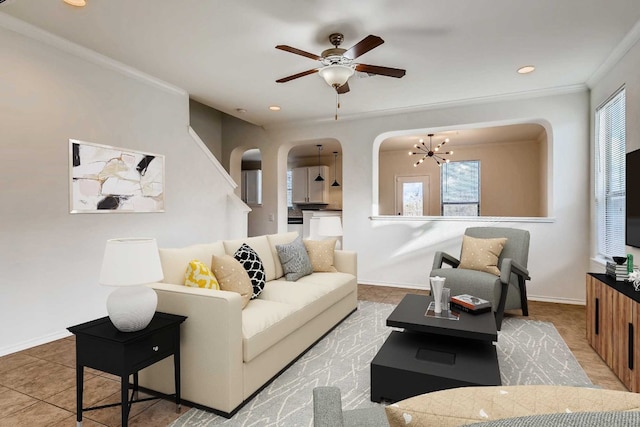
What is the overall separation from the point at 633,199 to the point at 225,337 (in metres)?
3.36

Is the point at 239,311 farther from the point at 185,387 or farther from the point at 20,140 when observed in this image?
the point at 20,140

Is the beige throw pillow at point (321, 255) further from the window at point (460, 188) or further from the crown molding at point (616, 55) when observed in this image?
the window at point (460, 188)

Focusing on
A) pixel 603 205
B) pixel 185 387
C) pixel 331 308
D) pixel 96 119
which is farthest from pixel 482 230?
pixel 96 119

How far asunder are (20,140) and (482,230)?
15.3ft

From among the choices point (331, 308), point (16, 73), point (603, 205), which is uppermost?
point (16, 73)

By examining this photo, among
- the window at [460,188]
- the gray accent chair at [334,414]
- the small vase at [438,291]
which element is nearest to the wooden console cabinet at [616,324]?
the small vase at [438,291]

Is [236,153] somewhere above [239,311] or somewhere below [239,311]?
above

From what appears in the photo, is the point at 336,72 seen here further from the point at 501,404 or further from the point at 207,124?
the point at 207,124

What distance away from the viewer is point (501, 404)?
2.03 feet

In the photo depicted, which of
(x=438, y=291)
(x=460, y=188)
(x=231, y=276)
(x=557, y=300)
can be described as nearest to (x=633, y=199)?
(x=438, y=291)

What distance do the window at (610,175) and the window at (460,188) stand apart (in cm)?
431

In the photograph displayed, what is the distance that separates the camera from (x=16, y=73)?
2.97 m

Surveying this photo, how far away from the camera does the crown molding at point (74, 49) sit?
2918mm

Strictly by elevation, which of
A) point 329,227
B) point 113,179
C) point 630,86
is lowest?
point 329,227
